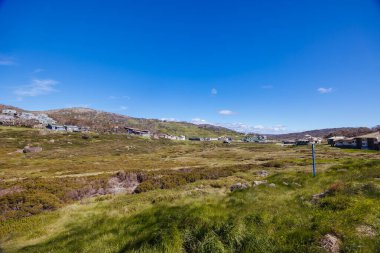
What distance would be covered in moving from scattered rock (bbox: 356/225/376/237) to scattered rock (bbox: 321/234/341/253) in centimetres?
106

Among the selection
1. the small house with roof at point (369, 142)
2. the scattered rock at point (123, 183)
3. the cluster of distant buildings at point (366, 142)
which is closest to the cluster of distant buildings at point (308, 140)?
the cluster of distant buildings at point (366, 142)

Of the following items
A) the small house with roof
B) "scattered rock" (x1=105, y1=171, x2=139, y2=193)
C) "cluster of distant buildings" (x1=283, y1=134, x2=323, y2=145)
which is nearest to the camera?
"scattered rock" (x1=105, y1=171, x2=139, y2=193)

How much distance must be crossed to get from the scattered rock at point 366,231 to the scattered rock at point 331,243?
1.06 m

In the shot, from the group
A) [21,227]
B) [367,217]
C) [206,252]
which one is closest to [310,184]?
[367,217]

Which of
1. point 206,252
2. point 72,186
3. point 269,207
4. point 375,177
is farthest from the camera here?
point 72,186

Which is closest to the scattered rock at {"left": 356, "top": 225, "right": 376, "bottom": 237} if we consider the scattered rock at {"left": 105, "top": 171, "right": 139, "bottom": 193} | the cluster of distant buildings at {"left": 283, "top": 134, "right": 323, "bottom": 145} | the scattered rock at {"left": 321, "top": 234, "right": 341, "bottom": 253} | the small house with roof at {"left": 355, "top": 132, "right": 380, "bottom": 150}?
the scattered rock at {"left": 321, "top": 234, "right": 341, "bottom": 253}

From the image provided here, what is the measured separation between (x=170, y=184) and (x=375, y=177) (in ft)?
53.4

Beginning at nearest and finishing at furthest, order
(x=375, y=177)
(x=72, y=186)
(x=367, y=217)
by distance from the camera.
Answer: (x=367, y=217) < (x=375, y=177) < (x=72, y=186)

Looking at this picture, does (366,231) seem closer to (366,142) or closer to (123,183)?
(123,183)

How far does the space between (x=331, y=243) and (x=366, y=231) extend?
1720 mm

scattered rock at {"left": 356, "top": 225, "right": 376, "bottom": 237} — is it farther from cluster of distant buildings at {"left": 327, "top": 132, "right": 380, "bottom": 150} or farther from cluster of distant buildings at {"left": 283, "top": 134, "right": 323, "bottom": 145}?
cluster of distant buildings at {"left": 327, "top": 132, "right": 380, "bottom": 150}

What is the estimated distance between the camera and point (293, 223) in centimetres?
775

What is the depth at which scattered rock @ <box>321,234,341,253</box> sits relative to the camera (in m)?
5.67

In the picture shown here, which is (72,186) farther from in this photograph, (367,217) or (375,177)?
(375,177)
